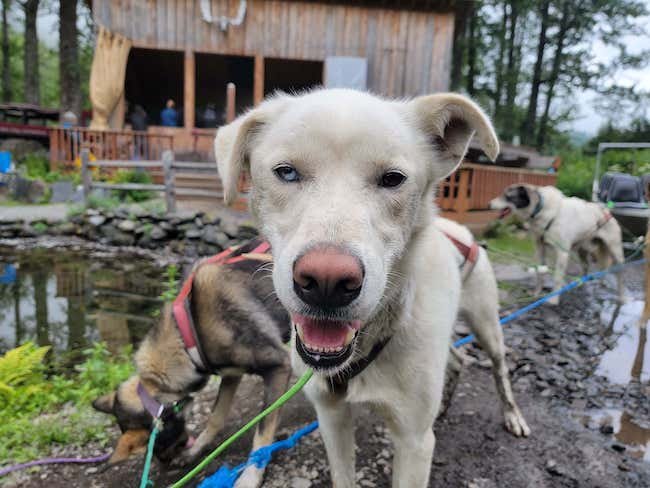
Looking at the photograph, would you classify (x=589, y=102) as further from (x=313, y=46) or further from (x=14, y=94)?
(x=14, y=94)

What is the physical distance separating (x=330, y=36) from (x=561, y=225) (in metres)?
10.4

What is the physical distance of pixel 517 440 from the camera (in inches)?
116

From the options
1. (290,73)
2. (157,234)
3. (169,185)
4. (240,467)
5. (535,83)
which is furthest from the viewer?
(535,83)

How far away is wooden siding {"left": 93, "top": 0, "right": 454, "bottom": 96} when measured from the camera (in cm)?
1404

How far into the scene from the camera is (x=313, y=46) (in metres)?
14.4

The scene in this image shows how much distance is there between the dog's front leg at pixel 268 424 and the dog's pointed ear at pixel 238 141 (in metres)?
1.35

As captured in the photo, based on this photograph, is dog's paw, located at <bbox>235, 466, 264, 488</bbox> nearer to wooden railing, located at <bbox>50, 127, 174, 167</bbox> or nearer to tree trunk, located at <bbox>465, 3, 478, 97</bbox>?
wooden railing, located at <bbox>50, 127, 174, 167</bbox>

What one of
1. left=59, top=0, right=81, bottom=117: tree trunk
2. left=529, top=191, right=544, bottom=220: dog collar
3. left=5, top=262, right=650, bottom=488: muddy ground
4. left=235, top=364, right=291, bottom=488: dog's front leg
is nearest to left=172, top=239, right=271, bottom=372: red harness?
left=235, top=364, right=291, bottom=488: dog's front leg

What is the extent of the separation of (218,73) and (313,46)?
21.0 feet

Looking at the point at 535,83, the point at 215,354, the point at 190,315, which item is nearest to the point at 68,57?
the point at 190,315

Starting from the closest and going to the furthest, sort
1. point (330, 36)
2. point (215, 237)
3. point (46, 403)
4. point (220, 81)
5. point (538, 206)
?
point (46, 403)
point (538, 206)
point (215, 237)
point (330, 36)
point (220, 81)

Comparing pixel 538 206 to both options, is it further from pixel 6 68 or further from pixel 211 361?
pixel 6 68

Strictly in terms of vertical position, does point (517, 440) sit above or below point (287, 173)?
below

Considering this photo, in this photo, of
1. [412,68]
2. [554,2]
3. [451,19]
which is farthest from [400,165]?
[554,2]
